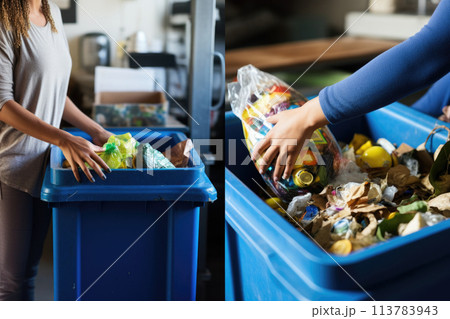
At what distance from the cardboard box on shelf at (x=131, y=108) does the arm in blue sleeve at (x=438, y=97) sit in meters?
0.88

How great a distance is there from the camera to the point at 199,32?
1.45 m

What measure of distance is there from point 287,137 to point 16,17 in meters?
0.61

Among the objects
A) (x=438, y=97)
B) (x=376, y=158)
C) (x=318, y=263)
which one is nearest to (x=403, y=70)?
(x=318, y=263)

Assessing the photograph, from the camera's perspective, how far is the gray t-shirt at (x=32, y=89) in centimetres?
101

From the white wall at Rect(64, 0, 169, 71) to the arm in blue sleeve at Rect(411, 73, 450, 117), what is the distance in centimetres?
90

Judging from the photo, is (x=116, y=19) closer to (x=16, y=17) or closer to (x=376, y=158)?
(x=16, y=17)

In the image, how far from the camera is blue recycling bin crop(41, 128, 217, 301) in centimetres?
104

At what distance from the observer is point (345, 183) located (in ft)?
3.84

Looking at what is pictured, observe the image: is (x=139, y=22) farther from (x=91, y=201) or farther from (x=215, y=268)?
(x=215, y=268)

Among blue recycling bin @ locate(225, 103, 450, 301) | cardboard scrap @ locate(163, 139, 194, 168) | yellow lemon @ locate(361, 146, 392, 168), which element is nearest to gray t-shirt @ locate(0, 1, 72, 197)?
cardboard scrap @ locate(163, 139, 194, 168)

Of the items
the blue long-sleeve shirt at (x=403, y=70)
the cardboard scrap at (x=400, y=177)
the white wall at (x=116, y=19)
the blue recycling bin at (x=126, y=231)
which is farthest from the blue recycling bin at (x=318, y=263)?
the white wall at (x=116, y=19)

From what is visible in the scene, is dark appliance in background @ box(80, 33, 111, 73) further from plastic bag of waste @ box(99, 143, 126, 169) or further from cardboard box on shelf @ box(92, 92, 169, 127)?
plastic bag of waste @ box(99, 143, 126, 169)
